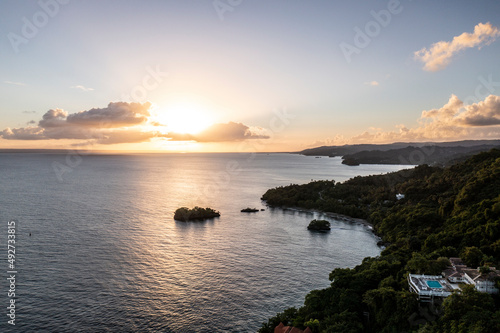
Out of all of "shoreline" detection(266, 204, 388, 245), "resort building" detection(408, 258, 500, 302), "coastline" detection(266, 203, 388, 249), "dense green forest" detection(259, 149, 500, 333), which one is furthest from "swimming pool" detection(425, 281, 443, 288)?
"shoreline" detection(266, 204, 388, 245)

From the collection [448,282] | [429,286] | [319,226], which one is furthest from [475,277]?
[319,226]

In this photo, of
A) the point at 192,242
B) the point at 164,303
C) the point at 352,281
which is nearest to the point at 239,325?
the point at 164,303

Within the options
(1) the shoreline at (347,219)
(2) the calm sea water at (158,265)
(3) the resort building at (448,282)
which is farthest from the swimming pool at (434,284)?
(1) the shoreline at (347,219)

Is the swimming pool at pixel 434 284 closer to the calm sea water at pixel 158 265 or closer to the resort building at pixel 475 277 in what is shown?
the resort building at pixel 475 277

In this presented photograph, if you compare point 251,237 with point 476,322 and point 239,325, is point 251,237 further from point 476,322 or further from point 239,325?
point 476,322

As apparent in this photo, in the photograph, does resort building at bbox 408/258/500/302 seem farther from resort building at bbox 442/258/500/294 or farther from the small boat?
the small boat

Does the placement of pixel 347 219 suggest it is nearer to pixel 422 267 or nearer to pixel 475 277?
pixel 422 267
